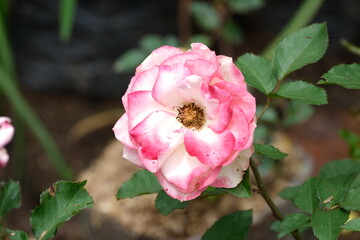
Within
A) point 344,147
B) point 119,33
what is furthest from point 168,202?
point 344,147

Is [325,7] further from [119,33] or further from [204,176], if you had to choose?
[204,176]

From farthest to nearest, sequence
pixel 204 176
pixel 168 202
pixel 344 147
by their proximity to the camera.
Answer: pixel 344 147
pixel 168 202
pixel 204 176

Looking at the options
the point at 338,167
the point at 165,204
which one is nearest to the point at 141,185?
the point at 165,204

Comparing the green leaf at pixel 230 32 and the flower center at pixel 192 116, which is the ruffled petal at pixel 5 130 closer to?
the flower center at pixel 192 116

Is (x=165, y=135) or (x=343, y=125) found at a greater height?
(x=165, y=135)

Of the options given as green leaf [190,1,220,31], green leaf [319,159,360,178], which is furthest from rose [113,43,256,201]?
green leaf [190,1,220,31]

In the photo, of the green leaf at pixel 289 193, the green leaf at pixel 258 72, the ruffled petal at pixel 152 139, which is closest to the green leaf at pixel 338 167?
the green leaf at pixel 289 193

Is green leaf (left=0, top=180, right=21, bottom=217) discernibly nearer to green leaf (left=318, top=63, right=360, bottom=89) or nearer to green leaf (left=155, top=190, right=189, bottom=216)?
green leaf (left=155, top=190, right=189, bottom=216)
